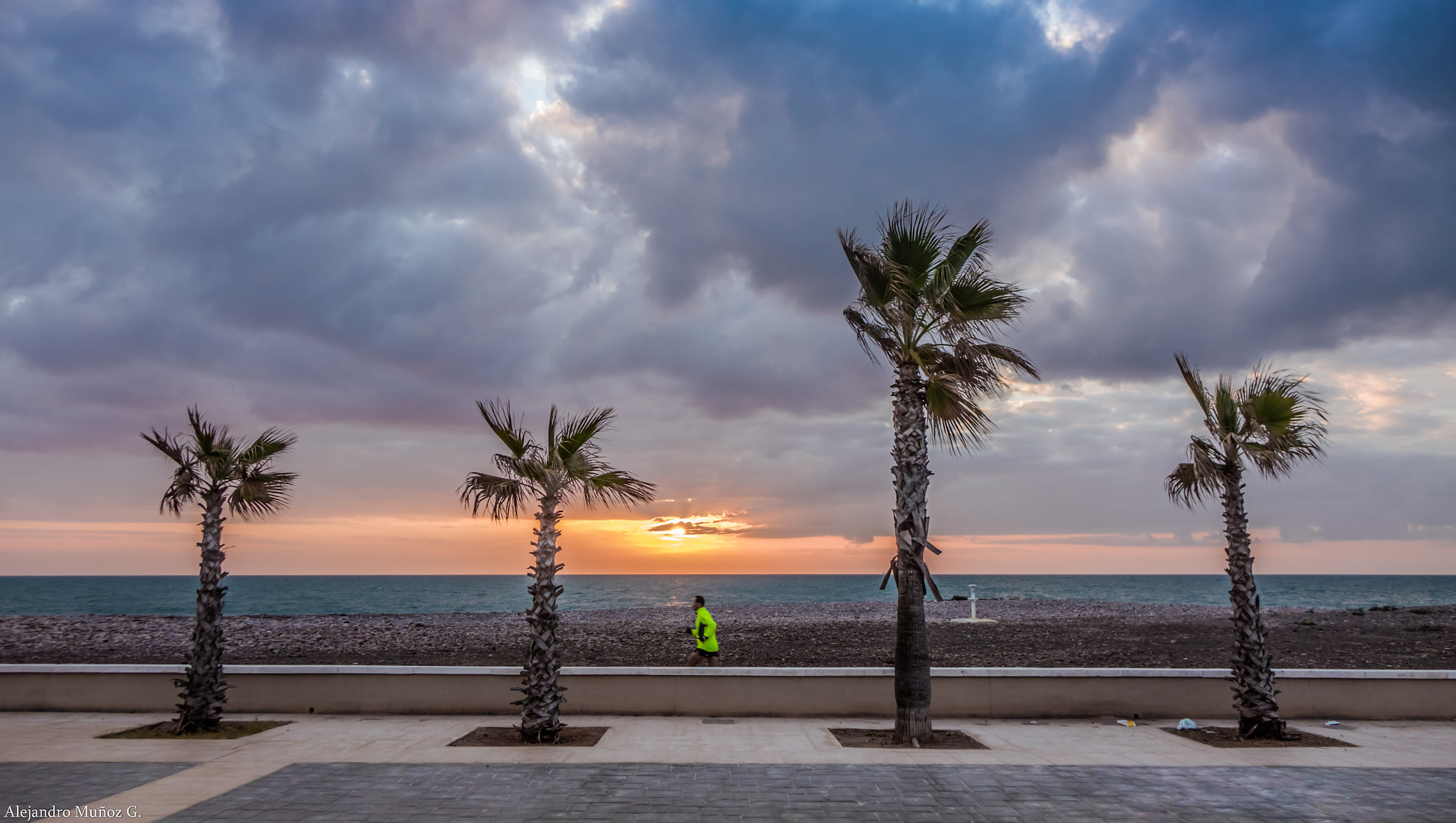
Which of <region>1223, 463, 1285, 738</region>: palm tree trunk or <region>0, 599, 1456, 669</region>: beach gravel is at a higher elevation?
<region>1223, 463, 1285, 738</region>: palm tree trunk

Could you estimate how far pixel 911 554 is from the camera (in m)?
10.7

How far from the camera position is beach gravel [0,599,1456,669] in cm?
2205

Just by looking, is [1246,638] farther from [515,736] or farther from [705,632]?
[515,736]

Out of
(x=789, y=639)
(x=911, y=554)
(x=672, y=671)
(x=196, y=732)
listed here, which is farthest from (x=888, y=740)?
(x=789, y=639)

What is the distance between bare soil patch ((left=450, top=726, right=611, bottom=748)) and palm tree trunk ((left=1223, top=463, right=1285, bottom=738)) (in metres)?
8.87

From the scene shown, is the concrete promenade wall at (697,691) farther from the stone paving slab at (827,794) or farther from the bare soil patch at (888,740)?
the stone paving slab at (827,794)

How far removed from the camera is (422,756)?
9320 millimetres

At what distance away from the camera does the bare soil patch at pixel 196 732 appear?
10.5 meters

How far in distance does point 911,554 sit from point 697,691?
13.4 feet

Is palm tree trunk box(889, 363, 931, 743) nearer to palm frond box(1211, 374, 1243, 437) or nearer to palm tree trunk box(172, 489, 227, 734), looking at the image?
palm frond box(1211, 374, 1243, 437)

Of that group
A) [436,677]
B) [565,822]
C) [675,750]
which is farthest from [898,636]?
[436,677]

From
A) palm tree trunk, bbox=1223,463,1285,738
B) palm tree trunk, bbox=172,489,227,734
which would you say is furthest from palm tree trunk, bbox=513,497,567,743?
palm tree trunk, bbox=1223,463,1285,738

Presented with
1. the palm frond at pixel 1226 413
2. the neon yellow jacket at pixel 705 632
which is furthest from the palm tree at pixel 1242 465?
the neon yellow jacket at pixel 705 632

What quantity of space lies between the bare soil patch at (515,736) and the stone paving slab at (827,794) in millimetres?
1222
